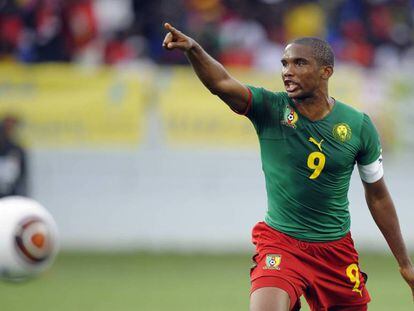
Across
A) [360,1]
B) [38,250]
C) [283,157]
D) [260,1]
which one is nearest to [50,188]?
[260,1]

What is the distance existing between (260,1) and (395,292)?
7426 millimetres

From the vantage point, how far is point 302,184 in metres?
7.50

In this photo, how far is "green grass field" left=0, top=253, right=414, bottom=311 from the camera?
1243 centimetres

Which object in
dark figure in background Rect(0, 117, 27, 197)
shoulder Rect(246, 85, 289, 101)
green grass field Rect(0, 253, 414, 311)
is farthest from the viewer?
dark figure in background Rect(0, 117, 27, 197)

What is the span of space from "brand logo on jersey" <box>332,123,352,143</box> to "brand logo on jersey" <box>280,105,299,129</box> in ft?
0.95

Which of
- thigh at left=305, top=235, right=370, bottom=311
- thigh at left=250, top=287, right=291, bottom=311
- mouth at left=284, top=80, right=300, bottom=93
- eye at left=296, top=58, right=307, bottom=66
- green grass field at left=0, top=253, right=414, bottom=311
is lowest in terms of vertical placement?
thigh at left=250, top=287, right=291, bottom=311

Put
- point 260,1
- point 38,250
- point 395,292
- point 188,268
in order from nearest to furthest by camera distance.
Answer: point 38,250 → point 395,292 → point 188,268 → point 260,1

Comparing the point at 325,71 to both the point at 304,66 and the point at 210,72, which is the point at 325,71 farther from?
the point at 210,72

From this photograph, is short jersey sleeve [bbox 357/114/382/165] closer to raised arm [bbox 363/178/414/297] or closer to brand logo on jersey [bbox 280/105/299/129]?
raised arm [bbox 363/178/414/297]

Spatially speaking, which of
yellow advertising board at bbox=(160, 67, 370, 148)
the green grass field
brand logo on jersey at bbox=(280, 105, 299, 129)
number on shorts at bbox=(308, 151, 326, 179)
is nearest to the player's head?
brand logo on jersey at bbox=(280, 105, 299, 129)

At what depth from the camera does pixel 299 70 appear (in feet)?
24.2

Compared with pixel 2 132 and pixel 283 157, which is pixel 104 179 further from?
pixel 283 157

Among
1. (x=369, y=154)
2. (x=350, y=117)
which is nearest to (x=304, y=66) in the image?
(x=350, y=117)

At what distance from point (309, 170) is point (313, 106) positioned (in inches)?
18.3
